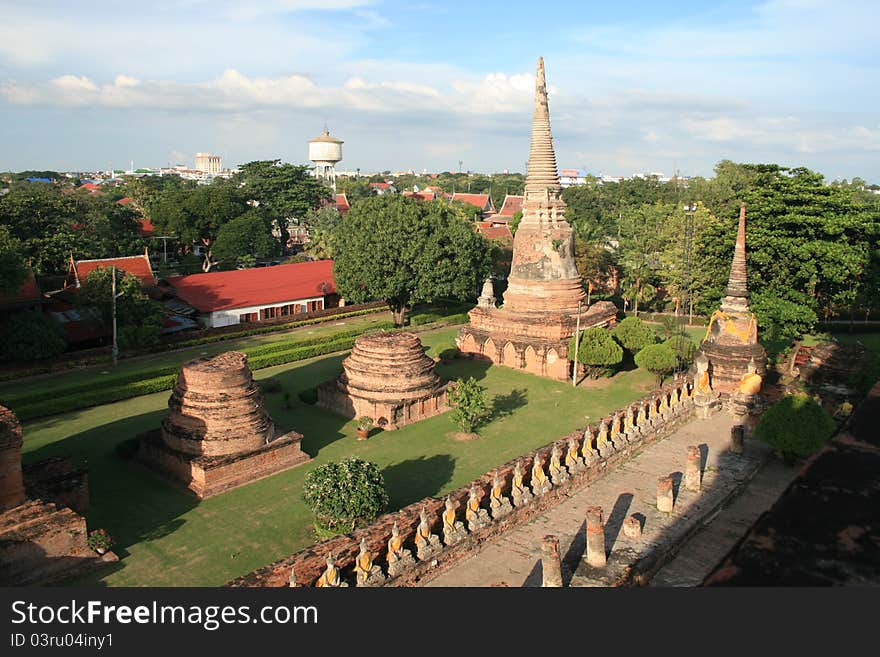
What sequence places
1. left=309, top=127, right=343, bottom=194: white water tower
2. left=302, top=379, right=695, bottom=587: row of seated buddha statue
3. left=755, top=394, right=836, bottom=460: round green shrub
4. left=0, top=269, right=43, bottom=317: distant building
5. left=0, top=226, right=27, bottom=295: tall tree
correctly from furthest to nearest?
1. left=309, top=127, right=343, bottom=194: white water tower
2. left=0, top=269, right=43, bottom=317: distant building
3. left=0, top=226, right=27, bottom=295: tall tree
4. left=755, top=394, right=836, bottom=460: round green shrub
5. left=302, top=379, right=695, bottom=587: row of seated buddha statue

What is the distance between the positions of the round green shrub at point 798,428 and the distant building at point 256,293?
2803 cm

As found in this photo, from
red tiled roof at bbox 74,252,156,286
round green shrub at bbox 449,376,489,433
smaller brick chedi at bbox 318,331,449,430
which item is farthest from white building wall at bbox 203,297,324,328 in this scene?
round green shrub at bbox 449,376,489,433

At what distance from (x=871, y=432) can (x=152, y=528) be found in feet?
58.1

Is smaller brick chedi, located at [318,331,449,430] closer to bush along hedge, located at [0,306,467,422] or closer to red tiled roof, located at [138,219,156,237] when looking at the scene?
bush along hedge, located at [0,306,467,422]

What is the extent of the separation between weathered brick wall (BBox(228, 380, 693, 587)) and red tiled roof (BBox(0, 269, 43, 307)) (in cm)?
2398

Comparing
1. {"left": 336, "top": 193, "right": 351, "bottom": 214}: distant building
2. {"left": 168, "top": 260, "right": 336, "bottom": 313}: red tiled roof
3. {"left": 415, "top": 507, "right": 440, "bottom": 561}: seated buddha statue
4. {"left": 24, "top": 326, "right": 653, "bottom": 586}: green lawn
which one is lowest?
{"left": 24, "top": 326, "right": 653, "bottom": 586}: green lawn

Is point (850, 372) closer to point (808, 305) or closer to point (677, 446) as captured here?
point (808, 305)

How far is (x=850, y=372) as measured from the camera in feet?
83.6

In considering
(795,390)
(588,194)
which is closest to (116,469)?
(795,390)

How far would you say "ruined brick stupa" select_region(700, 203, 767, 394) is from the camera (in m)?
25.4

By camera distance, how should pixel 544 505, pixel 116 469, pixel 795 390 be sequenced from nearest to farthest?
1. pixel 544 505
2. pixel 116 469
3. pixel 795 390

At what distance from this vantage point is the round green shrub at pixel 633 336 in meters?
30.5

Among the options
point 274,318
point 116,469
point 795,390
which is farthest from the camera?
point 274,318

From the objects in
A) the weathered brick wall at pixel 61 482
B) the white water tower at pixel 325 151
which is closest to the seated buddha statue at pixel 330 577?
the weathered brick wall at pixel 61 482
